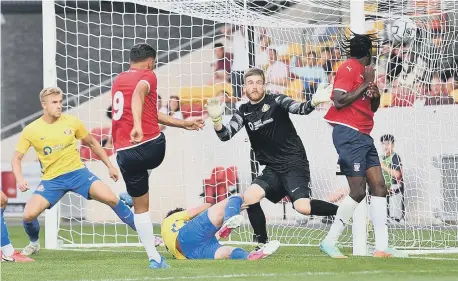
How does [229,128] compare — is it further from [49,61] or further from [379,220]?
[49,61]

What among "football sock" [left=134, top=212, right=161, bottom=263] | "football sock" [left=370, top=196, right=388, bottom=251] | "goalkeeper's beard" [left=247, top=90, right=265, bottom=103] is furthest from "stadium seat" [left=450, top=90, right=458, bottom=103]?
"football sock" [left=134, top=212, right=161, bottom=263]

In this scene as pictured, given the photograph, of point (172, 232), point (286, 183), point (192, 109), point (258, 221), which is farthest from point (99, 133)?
point (172, 232)

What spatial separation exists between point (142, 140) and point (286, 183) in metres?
2.12

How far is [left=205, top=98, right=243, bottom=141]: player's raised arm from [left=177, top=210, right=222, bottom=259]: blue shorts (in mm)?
884

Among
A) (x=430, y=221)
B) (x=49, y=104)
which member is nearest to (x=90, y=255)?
(x=49, y=104)

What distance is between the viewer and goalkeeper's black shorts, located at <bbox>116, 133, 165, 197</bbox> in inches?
386

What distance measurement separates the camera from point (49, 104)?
1190 centimetres

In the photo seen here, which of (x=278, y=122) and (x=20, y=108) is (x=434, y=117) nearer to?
(x=278, y=122)

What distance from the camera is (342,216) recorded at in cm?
1100

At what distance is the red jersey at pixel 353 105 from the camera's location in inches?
433

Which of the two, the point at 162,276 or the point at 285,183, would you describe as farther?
the point at 285,183

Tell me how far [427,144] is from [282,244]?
2.39 m

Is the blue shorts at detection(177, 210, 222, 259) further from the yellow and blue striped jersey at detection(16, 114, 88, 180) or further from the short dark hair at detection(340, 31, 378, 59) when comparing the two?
the short dark hair at detection(340, 31, 378, 59)

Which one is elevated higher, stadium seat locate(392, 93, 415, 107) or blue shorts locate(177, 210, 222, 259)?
stadium seat locate(392, 93, 415, 107)
